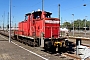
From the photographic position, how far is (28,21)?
681 inches

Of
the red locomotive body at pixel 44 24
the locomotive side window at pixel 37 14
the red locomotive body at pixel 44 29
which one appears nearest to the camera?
the red locomotive body at pixel 44 29

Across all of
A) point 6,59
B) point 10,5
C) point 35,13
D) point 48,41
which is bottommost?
point 6,59

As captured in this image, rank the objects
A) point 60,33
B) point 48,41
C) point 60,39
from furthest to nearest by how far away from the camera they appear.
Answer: point 60,33, point 60,39, point 48,41

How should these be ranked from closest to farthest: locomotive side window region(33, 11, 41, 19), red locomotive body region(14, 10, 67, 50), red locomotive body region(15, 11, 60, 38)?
red locomotive body region(14, 10, 67, 50) → red locomotive body region(15, 11, 60, 38) → locomotive side window region(33, 11, 41, 19)

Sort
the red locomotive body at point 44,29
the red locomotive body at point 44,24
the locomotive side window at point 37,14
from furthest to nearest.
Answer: the locomotive side window at point 37,14 → the red locomotive body at point 44,24 → the red locomotive body at point 44,29

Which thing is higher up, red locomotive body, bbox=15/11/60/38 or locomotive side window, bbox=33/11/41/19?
locomotive side window, bbox=33/11/41/19

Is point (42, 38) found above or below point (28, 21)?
below

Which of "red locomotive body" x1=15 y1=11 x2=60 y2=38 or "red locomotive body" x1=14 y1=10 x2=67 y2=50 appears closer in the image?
"red locomotive body" x1=14 y1=10 x2=67 y2=50

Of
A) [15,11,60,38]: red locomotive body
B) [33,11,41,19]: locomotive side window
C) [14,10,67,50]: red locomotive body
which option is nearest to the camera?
[14,10,67,50]: red locomotive body

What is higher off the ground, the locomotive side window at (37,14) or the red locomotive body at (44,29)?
the locomotive side window at (37,14)

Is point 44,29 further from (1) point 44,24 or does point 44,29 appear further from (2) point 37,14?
(2) point 37,14

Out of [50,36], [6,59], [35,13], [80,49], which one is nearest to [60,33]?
[50,36]

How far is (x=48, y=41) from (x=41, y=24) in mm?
2637

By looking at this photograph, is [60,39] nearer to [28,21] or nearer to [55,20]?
[55,20]
